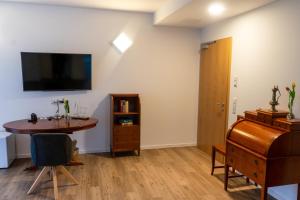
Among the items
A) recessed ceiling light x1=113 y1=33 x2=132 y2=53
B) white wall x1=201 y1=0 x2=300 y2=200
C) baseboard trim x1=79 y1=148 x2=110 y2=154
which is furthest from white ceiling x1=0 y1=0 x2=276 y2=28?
baseboard trim x1=79 y1=148 x2=110 y2=154

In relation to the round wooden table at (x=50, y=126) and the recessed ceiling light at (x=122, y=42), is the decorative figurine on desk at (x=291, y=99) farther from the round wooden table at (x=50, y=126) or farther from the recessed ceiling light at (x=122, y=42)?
the recessed ceiling light at (x=122, y=42)

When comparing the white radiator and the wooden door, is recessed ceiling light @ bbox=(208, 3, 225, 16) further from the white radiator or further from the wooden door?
the white radiator

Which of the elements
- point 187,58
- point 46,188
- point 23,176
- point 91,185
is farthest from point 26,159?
point 187,58

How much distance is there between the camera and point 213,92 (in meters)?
4.35

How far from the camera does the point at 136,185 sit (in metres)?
3.27

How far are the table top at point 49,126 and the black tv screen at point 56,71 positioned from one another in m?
0.69

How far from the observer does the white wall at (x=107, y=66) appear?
4.04 meters

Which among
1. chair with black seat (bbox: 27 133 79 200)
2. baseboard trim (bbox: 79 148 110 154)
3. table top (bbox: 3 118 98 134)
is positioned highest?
table top (bbox: 3 118 98 134)

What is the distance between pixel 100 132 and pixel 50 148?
176 centimetres

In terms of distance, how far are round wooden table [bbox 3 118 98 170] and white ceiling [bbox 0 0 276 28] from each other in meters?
1.86

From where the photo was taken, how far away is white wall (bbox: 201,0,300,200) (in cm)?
277

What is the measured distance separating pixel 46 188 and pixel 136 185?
1134 mm

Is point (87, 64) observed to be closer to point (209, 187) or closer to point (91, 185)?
point (91, 185)

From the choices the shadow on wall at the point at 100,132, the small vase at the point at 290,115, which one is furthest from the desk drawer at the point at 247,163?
the shadow on wall at the point at 100,132
